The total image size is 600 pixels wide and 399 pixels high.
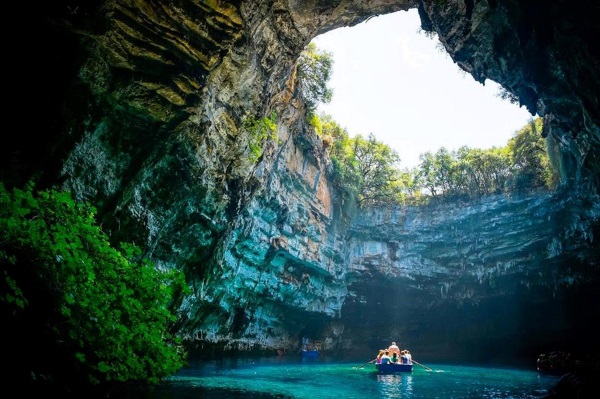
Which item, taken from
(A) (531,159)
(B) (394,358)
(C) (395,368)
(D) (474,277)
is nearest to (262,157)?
(C) (395,368)

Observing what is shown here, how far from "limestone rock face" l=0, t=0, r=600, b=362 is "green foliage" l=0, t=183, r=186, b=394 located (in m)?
4.57

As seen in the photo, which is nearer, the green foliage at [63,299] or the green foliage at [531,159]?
the green foliage at [63,299]

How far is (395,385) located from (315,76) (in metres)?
19.4

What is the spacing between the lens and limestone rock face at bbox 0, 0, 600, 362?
31.0ft

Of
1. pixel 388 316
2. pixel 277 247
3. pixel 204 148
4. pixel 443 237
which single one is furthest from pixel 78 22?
pixel 388 316

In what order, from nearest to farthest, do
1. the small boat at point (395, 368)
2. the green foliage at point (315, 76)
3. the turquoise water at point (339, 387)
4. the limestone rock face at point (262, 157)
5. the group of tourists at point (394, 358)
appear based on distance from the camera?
the limestone rock face at point (262, 157), the turquoise water at point (339, 387), the small boat at point (395, 368), the group of tourists at point (394, 358), the green foliage at point (315, 76)

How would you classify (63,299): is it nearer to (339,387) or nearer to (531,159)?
(339,387)

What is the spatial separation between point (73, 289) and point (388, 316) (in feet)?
110

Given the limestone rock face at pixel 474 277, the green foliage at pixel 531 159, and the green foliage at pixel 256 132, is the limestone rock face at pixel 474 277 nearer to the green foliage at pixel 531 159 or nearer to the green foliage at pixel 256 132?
the green foliage at pixel 531 159

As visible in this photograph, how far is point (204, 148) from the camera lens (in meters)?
12.3

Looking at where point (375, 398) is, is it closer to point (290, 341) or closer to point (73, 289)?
point (73, 289)

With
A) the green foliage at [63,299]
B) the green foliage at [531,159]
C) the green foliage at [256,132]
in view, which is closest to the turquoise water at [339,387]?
the green foliage at [63,299]

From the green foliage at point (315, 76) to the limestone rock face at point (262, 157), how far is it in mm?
2395

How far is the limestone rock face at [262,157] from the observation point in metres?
9.45
